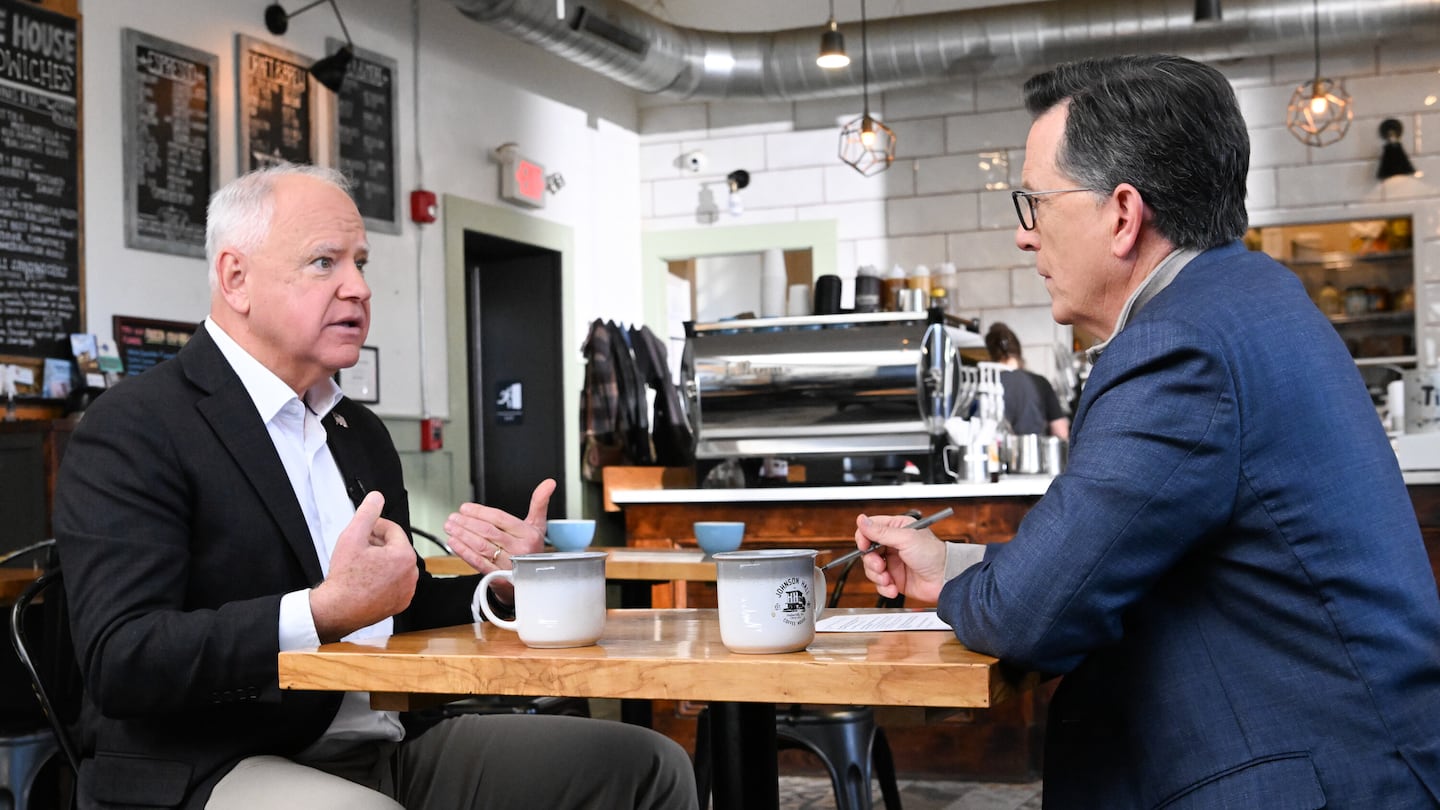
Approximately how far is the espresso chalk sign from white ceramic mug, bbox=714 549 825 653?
5.00 metres

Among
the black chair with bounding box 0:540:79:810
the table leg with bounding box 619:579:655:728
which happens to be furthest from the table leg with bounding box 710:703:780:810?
the table leg with bounding box 619:579:655:728

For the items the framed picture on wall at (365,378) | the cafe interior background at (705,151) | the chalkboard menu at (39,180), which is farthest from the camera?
the cafe interior background at (705,151)

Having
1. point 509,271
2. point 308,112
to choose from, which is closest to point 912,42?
point 509,271

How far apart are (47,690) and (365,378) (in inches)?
163

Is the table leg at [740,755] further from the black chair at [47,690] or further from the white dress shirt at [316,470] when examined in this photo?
the black chair at [47,690]

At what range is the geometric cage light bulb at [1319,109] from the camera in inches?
277

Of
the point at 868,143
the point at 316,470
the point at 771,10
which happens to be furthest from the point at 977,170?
the point at 316,470

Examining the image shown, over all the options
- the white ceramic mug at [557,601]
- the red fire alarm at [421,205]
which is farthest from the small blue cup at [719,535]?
the red fire alarm at [421,205]

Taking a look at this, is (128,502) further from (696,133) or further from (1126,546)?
(696,133)

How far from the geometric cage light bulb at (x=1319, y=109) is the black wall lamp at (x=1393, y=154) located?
1.23 feet

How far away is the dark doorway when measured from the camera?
25.2ft

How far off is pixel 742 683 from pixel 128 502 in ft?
2.68

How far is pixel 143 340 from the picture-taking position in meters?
5.03

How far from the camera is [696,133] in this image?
8.73 metres
